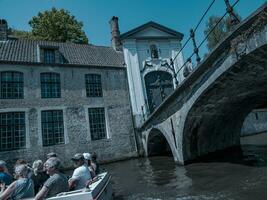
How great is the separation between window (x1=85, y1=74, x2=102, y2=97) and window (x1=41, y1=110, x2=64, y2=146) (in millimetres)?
2401

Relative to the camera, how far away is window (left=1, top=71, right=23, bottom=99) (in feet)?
40.0

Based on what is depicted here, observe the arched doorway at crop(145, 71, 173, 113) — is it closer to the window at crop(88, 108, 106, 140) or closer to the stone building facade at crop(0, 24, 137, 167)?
the stone building facade at crop(0, 24, 137, 167)

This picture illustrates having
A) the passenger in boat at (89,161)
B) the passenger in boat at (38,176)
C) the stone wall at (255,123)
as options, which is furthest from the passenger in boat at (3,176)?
the stone wall at (255,123)

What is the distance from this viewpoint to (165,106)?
9.32 meters

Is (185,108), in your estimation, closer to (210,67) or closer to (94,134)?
(210,67)

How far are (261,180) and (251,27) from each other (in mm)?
3876

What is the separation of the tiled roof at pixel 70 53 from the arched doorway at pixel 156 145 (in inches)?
242

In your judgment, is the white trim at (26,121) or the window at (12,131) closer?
the window at (12,131)

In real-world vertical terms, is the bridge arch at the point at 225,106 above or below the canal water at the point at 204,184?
above

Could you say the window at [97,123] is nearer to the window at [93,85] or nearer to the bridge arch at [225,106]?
the window at [93,85]

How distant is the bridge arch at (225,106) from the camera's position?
222 inches

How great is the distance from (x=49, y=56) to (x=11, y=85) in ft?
10.3

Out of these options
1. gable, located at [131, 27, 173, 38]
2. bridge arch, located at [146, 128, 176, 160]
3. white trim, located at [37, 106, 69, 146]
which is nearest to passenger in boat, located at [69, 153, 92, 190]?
bridge arch, located at [146, 128, 176, 160]

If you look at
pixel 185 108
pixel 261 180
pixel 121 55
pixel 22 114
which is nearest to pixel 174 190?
pixel 261 180
